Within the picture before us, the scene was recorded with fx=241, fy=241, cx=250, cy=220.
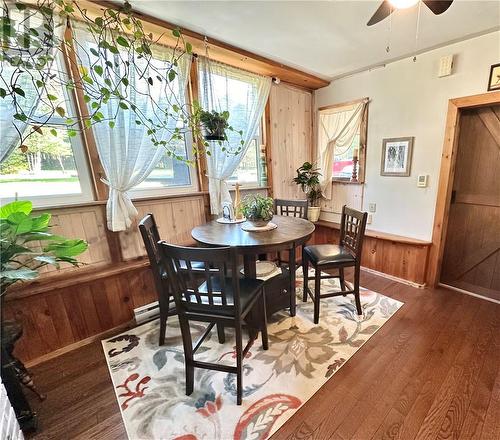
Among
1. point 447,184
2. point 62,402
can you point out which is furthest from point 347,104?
point 62,402

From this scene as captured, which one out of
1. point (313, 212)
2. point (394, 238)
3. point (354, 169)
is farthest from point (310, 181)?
point (394, 238)

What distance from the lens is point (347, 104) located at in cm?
321

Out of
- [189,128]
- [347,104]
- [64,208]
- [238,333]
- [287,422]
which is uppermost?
[347,104]

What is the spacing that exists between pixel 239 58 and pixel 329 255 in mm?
2194

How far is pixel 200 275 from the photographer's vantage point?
1.37m

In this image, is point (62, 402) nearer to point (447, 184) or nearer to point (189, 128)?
point (189, 128)

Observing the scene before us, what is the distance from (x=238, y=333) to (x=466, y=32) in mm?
3152

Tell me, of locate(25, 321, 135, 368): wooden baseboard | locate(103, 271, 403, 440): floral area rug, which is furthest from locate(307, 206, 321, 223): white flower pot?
locate(25, 321, 135, 368): wooden baseboard

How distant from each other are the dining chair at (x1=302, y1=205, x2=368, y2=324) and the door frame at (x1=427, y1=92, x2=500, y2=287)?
3.70 feet

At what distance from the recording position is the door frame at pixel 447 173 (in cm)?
226

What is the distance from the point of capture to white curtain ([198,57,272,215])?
2541 millimetres

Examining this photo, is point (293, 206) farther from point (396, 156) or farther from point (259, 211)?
point (396, 156)

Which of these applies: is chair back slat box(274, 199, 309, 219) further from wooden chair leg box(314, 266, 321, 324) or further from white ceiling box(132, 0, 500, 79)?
white ceiling box(132, 0, 500, 79)

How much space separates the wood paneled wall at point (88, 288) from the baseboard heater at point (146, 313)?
0.19 ft
